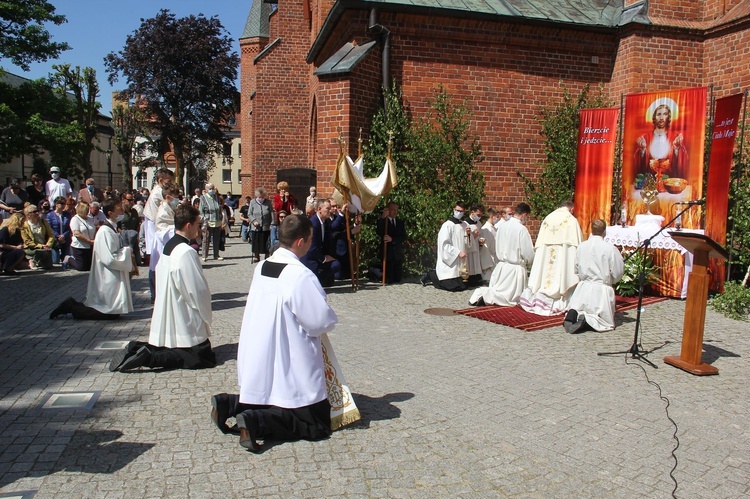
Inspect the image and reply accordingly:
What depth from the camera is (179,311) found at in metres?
6.32

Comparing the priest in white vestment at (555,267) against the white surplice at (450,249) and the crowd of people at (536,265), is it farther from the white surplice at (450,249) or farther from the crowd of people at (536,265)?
the white surplice at (450,249)

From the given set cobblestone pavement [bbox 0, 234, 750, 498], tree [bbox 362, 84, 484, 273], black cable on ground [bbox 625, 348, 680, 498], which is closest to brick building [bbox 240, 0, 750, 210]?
tree [bbox 362, 84, 484, 273]

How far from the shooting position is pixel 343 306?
9.91 metres

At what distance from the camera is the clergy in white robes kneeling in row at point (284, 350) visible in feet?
14.3

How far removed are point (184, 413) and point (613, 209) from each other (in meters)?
10.5

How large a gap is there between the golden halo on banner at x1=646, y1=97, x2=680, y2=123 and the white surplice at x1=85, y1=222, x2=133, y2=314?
9656mm

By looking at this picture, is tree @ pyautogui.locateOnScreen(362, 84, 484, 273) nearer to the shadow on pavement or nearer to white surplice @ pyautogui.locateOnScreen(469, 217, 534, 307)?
white surplice @ pyautogui.locateOnScreen(469, 217, 534, 307)

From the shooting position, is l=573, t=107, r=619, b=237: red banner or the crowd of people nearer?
the crowd of people

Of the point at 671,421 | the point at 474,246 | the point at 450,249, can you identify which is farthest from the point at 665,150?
the point at 671,421

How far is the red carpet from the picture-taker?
8.76 metres

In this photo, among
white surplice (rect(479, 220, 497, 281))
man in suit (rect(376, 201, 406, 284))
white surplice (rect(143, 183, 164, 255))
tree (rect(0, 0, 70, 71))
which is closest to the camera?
white surplice (rect(143, 183, 164, 255))

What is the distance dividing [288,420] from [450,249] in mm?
7585

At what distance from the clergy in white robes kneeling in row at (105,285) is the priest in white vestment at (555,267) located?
615cm

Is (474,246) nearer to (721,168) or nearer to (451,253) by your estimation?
(451,253)
